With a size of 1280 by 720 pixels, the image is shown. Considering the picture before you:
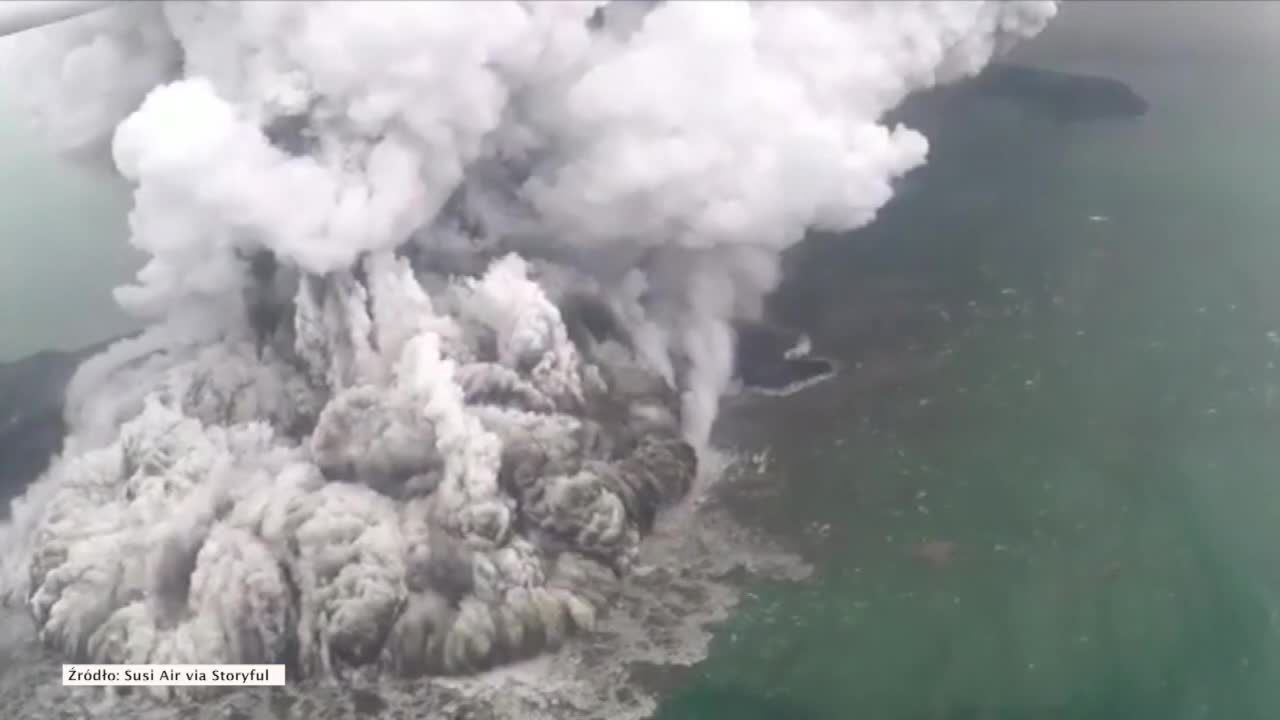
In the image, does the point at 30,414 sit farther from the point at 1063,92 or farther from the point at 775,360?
the point at 1063,92

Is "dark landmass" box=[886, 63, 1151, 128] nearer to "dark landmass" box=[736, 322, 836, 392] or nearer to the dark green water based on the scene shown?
the dark green water

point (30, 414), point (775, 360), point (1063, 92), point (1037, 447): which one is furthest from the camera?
point (1063, 92)

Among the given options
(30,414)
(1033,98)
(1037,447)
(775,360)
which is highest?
(1033,98)

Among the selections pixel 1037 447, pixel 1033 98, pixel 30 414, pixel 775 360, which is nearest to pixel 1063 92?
pixel 1033 98

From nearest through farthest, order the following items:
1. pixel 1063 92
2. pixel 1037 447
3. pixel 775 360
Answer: pixel 1037 447 < pixel 775 360 < pixel 1063 92

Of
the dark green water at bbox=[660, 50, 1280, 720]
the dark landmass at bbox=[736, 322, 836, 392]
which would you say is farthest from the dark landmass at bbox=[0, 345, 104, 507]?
the dark landmass at bbox=[736, 322, 836, 392]

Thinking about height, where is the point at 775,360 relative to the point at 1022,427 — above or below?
above
